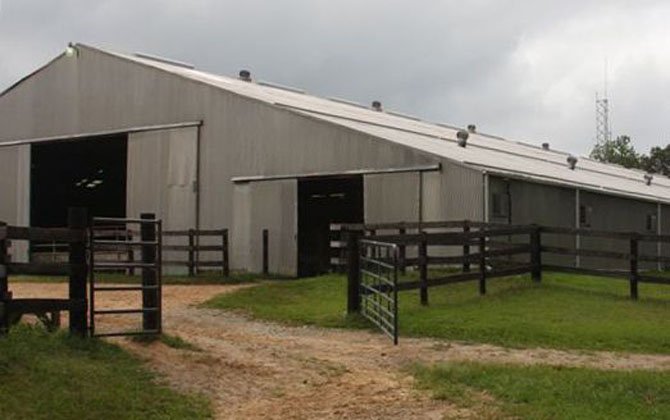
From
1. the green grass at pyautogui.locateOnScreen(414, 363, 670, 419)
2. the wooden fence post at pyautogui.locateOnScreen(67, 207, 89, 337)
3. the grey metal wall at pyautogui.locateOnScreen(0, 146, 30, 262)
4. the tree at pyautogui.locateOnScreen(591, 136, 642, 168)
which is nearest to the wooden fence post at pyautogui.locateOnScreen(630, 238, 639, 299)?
the green grass at pyautogui.locateOnScreen(414, 363, 670, 419)

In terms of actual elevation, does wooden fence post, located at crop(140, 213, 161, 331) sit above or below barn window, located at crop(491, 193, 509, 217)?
below

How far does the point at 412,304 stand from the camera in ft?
49.1

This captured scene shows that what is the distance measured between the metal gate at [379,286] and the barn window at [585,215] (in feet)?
41.7

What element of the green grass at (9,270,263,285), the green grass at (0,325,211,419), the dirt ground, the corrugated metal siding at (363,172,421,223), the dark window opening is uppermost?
the corrugated metal siding at (363,172,421,223)

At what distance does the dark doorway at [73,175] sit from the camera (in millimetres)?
30875

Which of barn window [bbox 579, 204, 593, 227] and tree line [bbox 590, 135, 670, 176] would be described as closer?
barn window [bbox 579, 204, 593, 227]

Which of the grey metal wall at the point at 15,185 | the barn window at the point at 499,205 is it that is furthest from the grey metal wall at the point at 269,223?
the grey metal wall at the point at 15,185

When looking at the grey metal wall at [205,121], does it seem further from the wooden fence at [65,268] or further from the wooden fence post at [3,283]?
the wooden fence post at [3,283]

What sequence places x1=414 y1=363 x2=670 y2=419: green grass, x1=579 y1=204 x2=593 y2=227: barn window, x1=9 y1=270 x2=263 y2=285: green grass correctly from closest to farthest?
x1=414 y1=363 x2=670 y2=419: green grass
x1=9 y1=270 x2=263 y2=285: green grass
x1=579 y1=204 x2=593 y2=227: barn window

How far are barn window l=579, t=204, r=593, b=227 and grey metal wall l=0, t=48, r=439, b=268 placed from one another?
6837mm

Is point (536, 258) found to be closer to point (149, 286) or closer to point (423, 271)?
point (423, 271)

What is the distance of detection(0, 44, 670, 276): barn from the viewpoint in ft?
72.4

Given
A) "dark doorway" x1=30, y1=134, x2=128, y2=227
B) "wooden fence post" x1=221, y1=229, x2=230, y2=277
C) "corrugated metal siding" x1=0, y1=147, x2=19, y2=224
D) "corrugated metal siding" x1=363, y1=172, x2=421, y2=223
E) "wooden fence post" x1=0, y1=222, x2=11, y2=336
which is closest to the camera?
"wooden fence post" x1=0, y1=222, x2=11, y2=336

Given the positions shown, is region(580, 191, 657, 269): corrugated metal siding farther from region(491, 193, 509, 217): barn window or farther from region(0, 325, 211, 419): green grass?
region(0, 325, 211, 419): green grass
